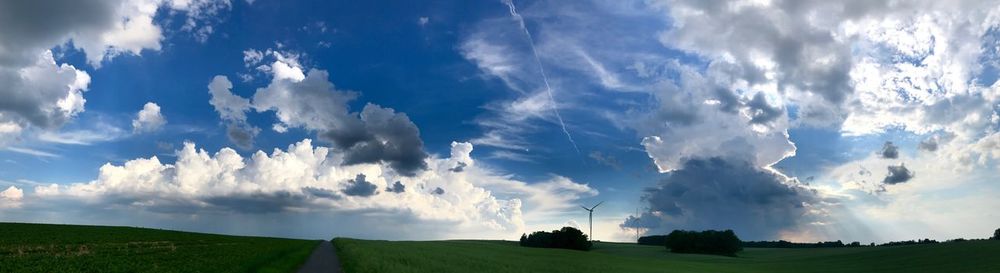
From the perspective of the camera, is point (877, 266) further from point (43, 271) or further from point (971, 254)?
point (43, 271)

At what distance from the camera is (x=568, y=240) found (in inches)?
5940

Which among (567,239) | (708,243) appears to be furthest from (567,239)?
(708,243)

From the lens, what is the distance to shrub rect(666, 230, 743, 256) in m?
148

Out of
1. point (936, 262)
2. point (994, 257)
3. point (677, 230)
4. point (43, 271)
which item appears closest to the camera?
point (43, 271)

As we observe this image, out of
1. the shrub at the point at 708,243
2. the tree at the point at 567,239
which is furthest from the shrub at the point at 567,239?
the shrub at the point at 708,243

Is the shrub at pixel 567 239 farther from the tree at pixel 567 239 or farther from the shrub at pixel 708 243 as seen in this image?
the shrub at pixel 708 243

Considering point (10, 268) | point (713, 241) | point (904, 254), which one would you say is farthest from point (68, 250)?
point (713, 241)

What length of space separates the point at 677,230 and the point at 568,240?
3124cm

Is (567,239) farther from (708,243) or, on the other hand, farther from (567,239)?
(708,243)

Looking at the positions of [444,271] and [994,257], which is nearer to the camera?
[444,271]

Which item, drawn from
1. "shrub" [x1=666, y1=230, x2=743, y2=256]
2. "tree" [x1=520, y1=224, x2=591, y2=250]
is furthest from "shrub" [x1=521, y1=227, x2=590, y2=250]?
"shrub" [x1=666, y1=230, x2=743, y2=256]

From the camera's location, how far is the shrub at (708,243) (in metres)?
148

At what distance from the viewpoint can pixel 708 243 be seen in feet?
491

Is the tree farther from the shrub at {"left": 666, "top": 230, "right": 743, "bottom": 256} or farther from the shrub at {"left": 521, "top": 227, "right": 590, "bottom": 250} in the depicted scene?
the shrub at {"left": 666, "top": 230, "right": 743, "bottom": 256}
